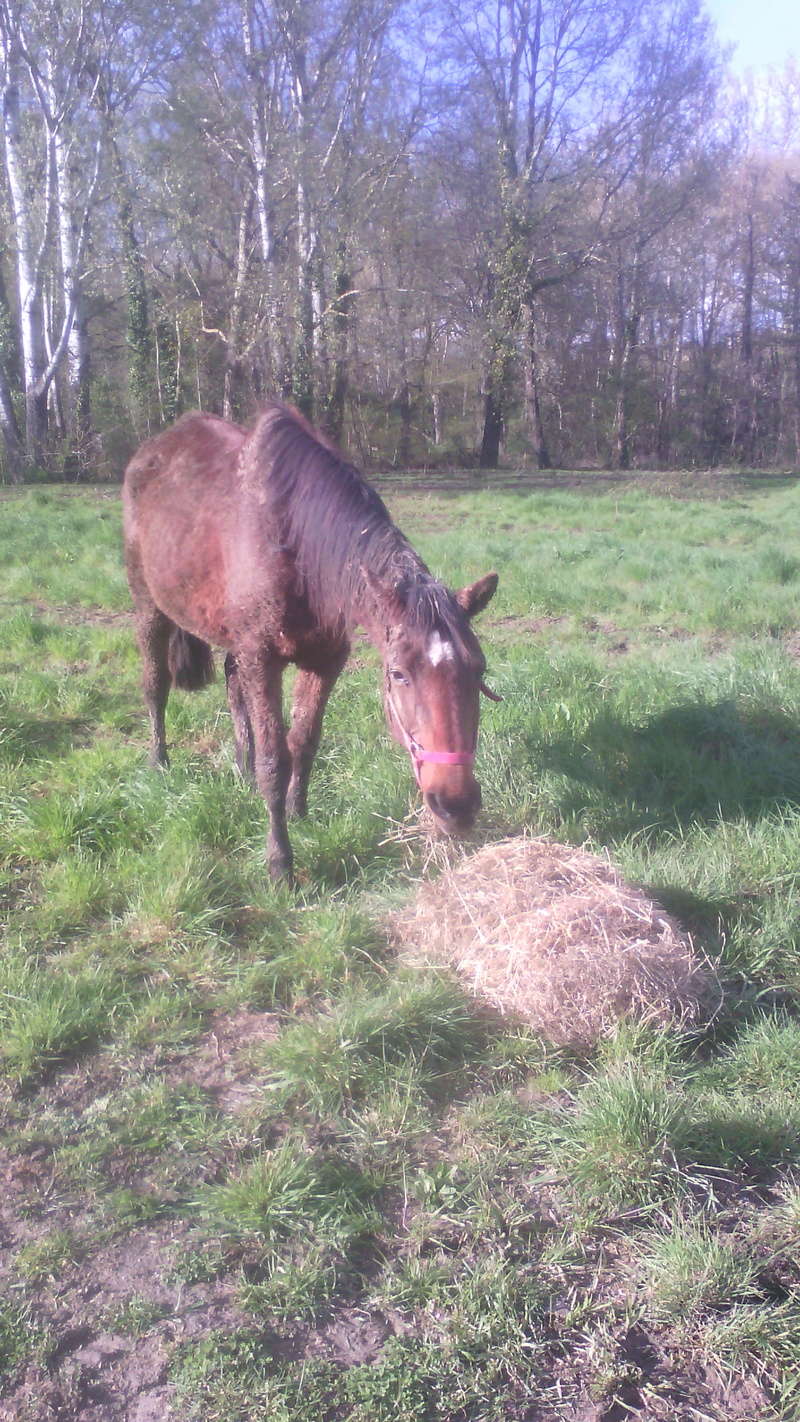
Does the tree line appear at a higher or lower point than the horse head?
higher

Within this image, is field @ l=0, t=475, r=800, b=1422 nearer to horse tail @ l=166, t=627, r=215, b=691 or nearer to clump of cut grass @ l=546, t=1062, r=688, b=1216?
clump of cut grass @ l=546, t=1062, r=688, b=1216

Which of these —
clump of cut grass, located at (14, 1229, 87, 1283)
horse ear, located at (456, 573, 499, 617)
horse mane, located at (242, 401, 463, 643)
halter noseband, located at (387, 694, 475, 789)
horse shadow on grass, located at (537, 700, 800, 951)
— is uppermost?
horse mane, located at (242, 401, 463, 643)

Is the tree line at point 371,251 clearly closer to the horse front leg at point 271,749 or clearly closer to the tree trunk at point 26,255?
the tree trunk at point 26,255

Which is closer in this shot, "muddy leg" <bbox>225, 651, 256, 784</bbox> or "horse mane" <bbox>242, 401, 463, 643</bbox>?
"horse mane" <bbox>242, 401, 463, 643</bbox>

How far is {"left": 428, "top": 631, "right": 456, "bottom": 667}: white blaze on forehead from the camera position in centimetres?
299

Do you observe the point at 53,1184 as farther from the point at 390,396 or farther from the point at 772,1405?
the point at 390,396

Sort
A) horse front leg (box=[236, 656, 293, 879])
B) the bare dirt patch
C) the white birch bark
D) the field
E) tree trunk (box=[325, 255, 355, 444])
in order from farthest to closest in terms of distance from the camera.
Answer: tree trunk (box=[325, 255, 355, 444]) < the white birch bark < horse front leg (box=[236, 656, 293, 879]) < the bare dirt patch < the field

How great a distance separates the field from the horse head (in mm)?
701

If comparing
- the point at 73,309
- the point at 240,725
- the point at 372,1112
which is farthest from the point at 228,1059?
the point at 73,309

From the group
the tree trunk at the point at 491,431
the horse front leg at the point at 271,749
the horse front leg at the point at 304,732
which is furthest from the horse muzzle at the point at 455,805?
the tree trunk at the point at 491,431

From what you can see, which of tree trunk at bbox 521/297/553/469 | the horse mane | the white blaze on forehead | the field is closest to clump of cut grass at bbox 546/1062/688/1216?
the field

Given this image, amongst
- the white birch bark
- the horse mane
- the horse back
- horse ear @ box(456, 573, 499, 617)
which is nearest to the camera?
the horse mane

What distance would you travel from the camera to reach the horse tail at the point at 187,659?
512 cm

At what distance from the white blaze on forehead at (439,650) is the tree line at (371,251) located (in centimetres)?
1757
